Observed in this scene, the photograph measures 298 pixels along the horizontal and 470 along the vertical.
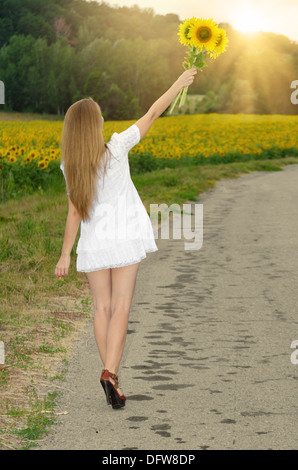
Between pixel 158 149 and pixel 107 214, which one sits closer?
pixel 107 214

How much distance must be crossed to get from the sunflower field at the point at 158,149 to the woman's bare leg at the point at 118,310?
394 inches

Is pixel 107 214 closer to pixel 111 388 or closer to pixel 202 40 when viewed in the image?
pixel 111 388

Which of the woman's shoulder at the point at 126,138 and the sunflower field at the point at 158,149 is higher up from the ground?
the woman's shoulder at the point at 126,138

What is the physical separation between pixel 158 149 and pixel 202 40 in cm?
1861

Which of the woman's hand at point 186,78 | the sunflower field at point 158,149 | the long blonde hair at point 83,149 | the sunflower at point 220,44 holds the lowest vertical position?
the sunflower field at point 158,149

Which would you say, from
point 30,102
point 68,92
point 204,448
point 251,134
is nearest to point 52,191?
point 204,448

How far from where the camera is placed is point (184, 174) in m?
19.1

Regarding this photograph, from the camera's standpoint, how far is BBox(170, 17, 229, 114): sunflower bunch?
466cm

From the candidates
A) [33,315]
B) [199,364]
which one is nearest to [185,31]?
[199,364]

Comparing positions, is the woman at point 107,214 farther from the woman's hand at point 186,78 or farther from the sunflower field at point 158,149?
the sunflower field at point 158,149

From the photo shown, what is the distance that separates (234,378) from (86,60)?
7140cm

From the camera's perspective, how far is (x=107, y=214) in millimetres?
4336

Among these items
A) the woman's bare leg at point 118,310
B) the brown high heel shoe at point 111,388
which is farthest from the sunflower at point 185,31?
the brown high heel shoe at point 111,388

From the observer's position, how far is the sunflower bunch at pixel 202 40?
15.3ft
